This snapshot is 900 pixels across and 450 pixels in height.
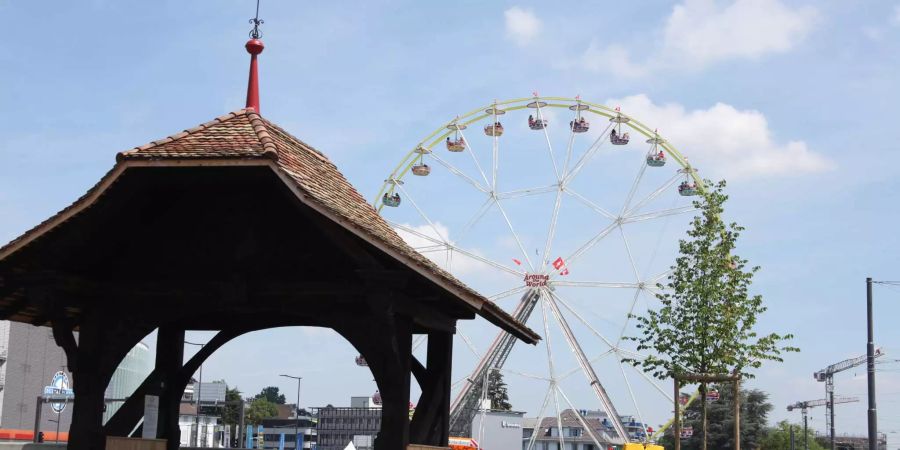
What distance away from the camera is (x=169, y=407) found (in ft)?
48.7

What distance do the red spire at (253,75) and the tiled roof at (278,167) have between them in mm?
460

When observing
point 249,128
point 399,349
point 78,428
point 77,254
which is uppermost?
point 249,128

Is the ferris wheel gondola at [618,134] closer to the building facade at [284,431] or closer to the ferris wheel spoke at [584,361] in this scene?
the ferris wheel spoke at [584,361]

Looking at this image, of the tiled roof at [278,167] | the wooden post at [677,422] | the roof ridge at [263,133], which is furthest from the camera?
the wooden post at [677,422]

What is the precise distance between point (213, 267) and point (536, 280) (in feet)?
139

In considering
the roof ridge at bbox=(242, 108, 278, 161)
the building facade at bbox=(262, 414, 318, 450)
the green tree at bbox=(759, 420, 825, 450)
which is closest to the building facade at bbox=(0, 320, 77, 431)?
the green tree at bbox=(759, 420, 825, 450)

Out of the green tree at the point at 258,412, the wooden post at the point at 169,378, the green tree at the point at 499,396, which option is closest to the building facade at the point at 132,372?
the green tree at the point at 499,396

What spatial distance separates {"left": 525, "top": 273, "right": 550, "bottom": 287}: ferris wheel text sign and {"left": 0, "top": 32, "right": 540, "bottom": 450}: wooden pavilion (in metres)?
41.0

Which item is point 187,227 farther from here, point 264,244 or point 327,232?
point 327,232

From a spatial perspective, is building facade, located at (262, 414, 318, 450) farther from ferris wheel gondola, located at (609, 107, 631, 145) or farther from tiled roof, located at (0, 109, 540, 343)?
tiled roof, located at (0, 109, 540, 343)

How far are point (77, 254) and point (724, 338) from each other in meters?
12.8

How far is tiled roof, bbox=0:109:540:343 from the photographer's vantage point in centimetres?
1102

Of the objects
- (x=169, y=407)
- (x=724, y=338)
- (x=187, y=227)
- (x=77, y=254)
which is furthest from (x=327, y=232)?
(x=724, y=338)

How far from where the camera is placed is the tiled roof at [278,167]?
11.0 m
